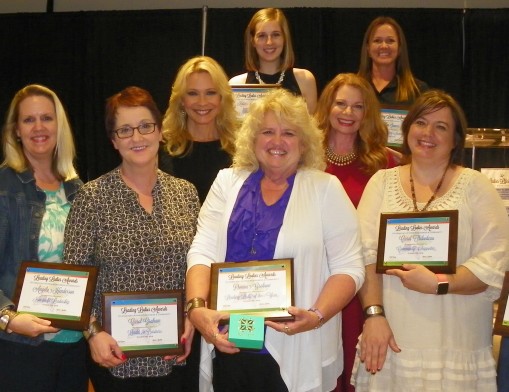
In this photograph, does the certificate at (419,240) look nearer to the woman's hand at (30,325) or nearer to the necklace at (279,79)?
the woman's hand at (30,325)

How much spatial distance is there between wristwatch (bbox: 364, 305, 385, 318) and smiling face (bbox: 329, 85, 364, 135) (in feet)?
3.39

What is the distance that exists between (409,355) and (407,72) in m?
2.20

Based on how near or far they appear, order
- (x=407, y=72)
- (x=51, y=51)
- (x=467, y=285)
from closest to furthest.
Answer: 1. (x=467, y=285)
2. (x=407, y=72)
3. (x=51, y=51)

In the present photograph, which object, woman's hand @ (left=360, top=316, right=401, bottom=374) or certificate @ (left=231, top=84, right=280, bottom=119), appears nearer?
woman's hand @ (left=360, top=316, right=401, bottom=374)

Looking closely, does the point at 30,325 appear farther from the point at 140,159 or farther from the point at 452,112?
the point at 452,112

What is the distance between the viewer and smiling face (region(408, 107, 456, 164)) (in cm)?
281

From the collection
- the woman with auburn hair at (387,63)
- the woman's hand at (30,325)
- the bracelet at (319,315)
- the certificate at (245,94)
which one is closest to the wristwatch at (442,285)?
the bracelet at (319,315)

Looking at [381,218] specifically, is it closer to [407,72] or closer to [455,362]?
[455,362]

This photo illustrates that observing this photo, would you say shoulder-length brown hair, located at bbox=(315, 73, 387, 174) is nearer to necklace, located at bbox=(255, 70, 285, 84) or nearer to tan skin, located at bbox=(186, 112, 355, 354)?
tan skin, located at bbox=(186, 112, 355, 354)

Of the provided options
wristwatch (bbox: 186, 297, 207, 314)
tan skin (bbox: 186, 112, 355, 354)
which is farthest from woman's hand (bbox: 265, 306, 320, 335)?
wristwatch (bbox: 186, 297, 207, 314)

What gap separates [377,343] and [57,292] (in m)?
1.33

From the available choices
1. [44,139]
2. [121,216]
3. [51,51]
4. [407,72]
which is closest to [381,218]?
[121,216]

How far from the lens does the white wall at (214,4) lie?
6668 mm

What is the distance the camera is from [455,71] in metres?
6.55
